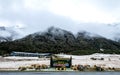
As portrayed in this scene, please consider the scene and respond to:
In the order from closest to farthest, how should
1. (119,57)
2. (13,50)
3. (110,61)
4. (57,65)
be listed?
1. (57,65)
2. (110,61)
3. (119,57)
4. (13,50)

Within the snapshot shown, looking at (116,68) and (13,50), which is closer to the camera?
(116,68)

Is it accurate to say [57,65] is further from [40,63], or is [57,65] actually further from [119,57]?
[119,57]

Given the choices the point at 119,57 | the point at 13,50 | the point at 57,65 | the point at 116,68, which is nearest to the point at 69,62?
the point at 57,65

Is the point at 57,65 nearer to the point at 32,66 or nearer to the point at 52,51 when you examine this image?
the point at 32,66

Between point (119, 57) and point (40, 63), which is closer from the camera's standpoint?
point (40, 63)

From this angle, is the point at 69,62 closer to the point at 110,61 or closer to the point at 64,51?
the point at 110,61

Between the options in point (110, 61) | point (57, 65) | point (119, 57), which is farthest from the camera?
point (119, 57)

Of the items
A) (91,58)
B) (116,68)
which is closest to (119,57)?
(91,58)

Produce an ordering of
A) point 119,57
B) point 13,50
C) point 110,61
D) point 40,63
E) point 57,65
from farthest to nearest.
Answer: point 13,50 < point 119,57 < point 110,61 < point 40,63 < point 57,65

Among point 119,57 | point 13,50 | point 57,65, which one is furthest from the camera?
point 13,50
